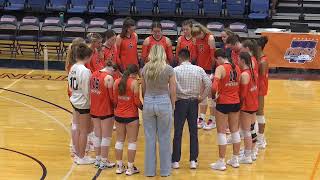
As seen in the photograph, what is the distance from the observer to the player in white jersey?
9.20 meters

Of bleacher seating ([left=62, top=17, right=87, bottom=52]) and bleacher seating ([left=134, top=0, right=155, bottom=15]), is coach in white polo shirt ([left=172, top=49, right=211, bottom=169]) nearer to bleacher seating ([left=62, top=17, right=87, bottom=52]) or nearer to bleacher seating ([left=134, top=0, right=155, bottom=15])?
bleacher seating ([left=62, top=17, right=87, bottom=52])

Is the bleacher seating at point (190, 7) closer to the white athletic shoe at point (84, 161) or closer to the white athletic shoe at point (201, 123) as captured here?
the white athletic shoe at point (201, 123)

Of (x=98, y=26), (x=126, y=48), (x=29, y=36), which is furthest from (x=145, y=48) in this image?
(x=29, y=36)

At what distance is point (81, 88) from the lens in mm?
9273

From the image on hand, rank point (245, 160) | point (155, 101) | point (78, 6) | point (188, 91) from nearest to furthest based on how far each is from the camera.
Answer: point (155, 101)
point (188, 91)
point (245, 160)
point (78, 6)

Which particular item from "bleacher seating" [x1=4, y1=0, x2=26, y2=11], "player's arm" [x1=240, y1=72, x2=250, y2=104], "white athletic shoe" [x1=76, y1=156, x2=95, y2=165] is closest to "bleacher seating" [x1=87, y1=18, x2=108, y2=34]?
"bleacher seating" [x1=4, y1=0, x2=26, y2=11]

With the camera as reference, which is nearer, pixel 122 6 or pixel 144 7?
pixel 144 7

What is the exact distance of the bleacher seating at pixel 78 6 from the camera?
2011 centimetres

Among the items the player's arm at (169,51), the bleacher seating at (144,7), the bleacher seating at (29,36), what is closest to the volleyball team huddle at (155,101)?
the player's arm at (169,51)

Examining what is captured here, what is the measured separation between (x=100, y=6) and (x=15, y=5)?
2972 mm

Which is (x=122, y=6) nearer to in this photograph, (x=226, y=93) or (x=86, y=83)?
(x=86, y=83)

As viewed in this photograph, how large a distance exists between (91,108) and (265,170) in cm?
289

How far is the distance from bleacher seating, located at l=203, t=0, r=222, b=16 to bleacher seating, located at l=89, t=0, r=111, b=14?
321cm

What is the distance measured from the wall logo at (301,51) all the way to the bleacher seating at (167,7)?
4.73 m
